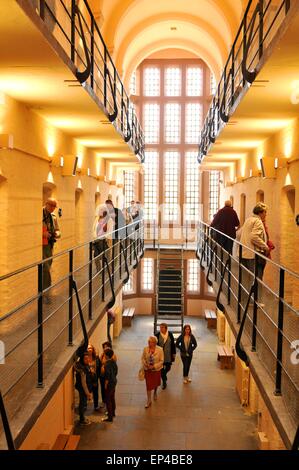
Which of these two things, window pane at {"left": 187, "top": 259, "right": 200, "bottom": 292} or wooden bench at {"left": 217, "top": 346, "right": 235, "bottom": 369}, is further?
window pane at {"left": 187, "top": 259, "right": 200, "bottom": 292}

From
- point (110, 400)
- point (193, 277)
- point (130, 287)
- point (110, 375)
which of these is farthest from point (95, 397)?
point (193, 277)

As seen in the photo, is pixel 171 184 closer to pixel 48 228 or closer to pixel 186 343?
pixel 186 343

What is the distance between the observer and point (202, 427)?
24.6ft

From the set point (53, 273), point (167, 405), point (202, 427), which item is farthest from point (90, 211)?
point (202, 427)

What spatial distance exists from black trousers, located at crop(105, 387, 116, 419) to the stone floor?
15cm

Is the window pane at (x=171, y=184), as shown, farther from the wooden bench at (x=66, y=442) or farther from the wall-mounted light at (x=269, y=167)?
the wooden bench at (x=66, y=442)

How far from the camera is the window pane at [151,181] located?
1658 centimetres

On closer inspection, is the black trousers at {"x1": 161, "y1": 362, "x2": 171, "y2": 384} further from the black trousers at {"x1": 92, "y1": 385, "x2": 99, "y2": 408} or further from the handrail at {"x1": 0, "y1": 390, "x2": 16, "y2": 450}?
the handrail at {"x1": 0, "y1": 390, "x2": 16, "y2": 450}

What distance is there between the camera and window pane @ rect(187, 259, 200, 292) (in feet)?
55.0

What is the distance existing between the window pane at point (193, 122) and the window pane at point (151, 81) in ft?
4.07

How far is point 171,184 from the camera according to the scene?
54.5 feet

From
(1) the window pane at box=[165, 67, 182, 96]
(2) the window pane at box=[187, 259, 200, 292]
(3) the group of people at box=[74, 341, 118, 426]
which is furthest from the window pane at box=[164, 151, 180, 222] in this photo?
(3) the group of people at box=[74, 341, 118, 426]

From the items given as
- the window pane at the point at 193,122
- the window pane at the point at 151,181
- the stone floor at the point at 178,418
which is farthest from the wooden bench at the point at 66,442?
the window pane at the point at 193,122

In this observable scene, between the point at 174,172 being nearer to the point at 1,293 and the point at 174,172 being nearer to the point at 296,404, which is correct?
the point at 1,293
